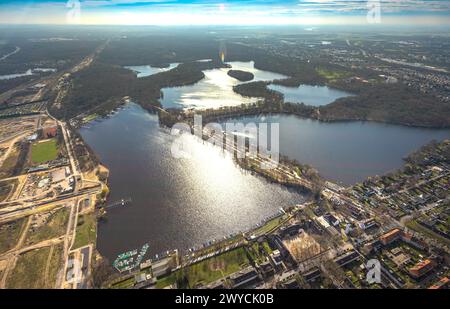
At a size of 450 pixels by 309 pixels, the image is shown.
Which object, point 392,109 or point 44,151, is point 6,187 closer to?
point 44,151

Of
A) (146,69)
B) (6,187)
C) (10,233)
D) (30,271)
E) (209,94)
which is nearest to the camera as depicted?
(30,271)

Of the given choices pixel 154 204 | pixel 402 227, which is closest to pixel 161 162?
pixel 154 204

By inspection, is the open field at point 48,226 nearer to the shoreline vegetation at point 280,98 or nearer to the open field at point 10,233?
the open field at point 10,233

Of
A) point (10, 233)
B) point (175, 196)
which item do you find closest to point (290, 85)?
point (175, 196)

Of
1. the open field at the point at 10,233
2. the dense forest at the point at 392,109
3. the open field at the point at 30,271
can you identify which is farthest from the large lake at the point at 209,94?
the open field at the point at 30,271

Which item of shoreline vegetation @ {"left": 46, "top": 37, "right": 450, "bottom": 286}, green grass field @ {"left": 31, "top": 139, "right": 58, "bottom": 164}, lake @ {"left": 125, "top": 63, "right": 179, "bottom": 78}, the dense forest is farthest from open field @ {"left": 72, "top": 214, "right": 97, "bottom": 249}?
lake @ {"left": 125, "top": 63, "right": 179, "bottom": 78}

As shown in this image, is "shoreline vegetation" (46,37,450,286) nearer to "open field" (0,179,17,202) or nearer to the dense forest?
the dense forest
